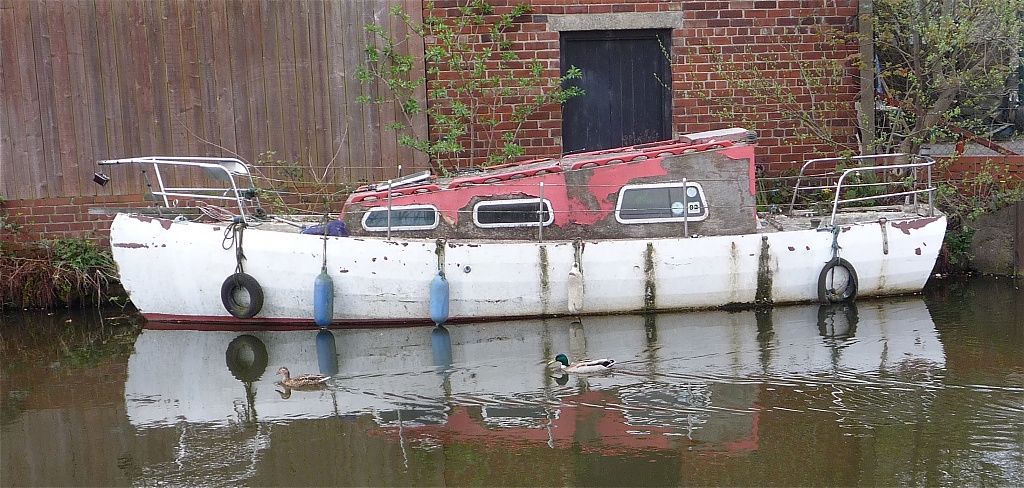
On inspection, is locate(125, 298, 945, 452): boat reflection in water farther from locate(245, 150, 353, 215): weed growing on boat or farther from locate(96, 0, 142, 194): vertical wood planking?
locate(96, 0, 142, 194): vertical wood planking

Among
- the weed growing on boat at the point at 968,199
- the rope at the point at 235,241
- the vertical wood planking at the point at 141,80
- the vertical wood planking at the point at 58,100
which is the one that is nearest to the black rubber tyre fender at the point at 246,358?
the rope at the point at 235,241

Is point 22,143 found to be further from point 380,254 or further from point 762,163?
point 762,163

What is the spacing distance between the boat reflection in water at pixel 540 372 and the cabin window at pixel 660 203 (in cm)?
113

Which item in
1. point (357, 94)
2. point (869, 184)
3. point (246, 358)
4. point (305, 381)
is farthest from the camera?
point (357, 94)

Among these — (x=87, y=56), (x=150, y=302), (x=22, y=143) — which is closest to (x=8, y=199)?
(x=22, y=143)

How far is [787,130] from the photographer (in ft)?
48.5

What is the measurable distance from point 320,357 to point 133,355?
212 cm

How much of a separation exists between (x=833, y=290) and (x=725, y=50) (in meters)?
4.07

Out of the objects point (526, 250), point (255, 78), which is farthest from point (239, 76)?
point (526, 250)

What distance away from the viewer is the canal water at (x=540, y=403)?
7.54m

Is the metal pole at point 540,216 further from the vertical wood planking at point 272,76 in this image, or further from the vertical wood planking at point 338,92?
the vertical wood planking at point 272,76

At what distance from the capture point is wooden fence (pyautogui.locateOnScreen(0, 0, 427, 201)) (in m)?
13.7

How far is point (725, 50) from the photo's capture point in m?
14.6

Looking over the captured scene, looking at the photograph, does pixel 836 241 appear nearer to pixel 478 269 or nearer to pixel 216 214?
pixel 478 269
